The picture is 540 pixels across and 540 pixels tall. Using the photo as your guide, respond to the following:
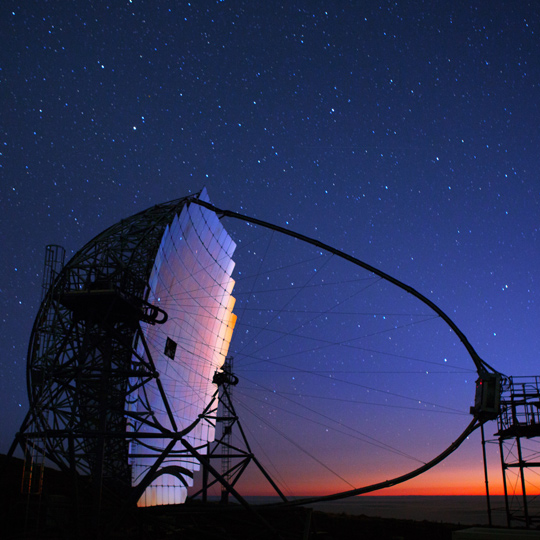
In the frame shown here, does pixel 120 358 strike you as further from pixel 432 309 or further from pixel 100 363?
pixel 432 309

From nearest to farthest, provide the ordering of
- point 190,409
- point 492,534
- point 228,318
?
point 492,534, point 190,409, point 228,318

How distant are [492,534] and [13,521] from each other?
15.8 m

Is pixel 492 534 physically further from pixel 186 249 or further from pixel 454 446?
pixel 186 249

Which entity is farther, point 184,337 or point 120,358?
point 184,337

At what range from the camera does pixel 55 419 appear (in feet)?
64.6

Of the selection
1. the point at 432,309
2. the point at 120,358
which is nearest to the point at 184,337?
the point at 120,358

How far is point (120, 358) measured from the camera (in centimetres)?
2055

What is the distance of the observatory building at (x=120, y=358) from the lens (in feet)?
62.7

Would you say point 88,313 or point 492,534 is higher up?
point 88,313

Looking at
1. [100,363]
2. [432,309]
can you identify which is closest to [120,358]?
[100,363]

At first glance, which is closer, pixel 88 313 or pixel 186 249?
pixel 88 313

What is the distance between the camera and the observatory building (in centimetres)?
1911

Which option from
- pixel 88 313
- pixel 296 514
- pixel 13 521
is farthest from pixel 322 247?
pixel 13 521

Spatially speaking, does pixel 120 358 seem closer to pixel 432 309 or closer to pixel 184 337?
pixel 184 337
